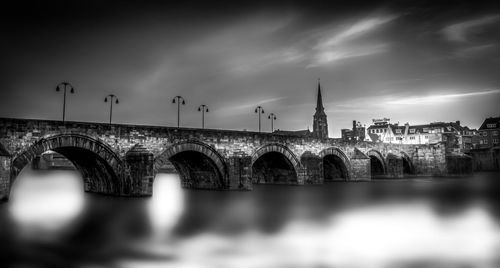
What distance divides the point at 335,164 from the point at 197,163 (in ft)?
59.1

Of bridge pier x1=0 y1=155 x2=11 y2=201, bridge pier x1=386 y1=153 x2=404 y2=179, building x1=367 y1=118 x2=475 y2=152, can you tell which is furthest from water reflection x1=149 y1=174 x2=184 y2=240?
building x1=367 y1=118 x2=475 y2=152

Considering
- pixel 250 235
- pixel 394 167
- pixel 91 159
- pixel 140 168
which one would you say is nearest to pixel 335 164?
pixel 394 167

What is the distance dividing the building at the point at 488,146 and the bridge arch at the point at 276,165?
5736cm

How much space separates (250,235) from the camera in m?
10.8

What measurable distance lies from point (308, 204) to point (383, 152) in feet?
101

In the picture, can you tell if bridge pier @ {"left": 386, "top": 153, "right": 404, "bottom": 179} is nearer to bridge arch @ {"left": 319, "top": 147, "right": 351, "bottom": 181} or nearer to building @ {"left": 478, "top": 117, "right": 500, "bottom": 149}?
bridge arch @ {"left": 319, "top": 147, "right": 351, "bottom": 181}

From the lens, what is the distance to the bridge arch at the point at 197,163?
76.6ft

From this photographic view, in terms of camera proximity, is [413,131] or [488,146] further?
[413,131]

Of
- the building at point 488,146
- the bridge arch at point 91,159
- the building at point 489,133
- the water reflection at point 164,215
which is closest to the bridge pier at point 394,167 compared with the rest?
the water reflection at point 164,215

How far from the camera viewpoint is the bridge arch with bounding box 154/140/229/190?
23.4m

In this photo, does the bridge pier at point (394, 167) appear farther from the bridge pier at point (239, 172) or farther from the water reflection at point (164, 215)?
the water reflection at point (164, 215)

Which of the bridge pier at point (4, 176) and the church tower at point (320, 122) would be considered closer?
the bridge pier at point (4, 176)

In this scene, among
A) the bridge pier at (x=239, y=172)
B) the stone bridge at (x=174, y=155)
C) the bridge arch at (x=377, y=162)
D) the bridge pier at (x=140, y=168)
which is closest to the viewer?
the stone bridge at (x=174, y=155)

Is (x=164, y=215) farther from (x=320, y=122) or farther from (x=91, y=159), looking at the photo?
(x=320, y=122)
